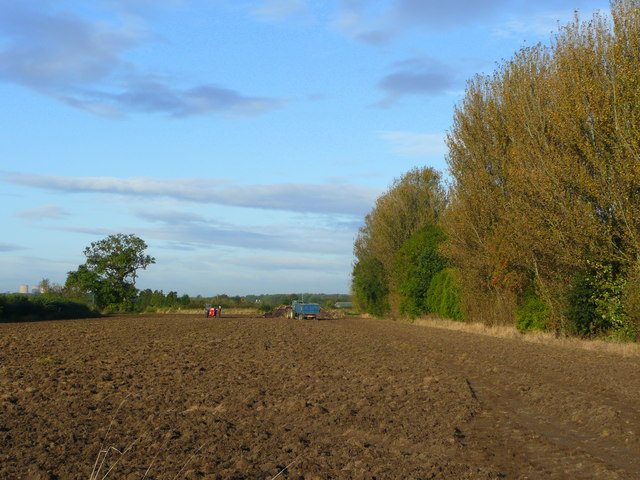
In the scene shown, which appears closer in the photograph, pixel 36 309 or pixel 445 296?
pixel 445 296

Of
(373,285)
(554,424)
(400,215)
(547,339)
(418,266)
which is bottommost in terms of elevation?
(554,424)

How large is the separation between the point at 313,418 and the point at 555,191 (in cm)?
1736

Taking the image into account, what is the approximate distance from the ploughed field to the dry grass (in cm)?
429

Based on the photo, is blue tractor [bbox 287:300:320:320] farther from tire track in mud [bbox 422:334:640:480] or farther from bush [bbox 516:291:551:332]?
tire track in mud [bbox 422:334:640:480]

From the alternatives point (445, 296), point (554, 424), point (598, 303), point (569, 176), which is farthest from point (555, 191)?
point (445, 296)

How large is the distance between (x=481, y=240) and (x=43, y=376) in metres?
24.5

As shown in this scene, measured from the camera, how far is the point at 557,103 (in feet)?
81.5

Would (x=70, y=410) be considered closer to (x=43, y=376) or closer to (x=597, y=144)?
(x=43, y=376)

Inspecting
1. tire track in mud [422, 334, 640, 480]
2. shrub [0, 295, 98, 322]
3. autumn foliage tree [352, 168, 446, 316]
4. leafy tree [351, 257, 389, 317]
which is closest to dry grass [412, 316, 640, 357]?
tire track in mud [422, 334, 640, 480]

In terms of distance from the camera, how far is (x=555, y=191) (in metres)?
24.3

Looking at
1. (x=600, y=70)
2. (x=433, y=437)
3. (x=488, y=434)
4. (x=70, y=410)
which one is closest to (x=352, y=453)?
(x=433, y=437)

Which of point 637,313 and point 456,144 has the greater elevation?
point 456,144

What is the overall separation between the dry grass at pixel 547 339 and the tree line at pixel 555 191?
745 mm

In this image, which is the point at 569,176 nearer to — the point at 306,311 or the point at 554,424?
the point at 554,424
